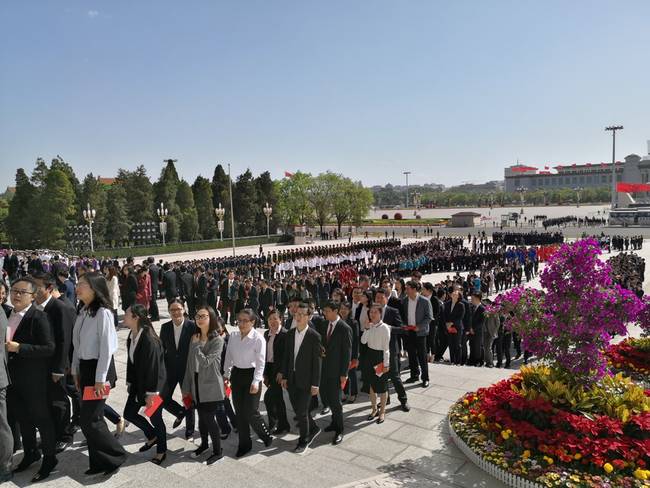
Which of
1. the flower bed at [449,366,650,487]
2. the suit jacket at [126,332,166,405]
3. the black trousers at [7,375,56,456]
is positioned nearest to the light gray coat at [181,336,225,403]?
the suit jacket at [126,332,166,405]

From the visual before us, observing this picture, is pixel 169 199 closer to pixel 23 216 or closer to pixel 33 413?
pixel 23 216

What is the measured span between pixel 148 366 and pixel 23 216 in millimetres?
40557

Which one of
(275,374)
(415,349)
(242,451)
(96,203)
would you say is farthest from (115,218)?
(242,451)

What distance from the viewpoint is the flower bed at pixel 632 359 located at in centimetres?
781

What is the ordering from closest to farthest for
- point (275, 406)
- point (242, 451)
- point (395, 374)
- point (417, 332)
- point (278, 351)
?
point (242, 451)
point (278, 351)
point (275, 406)
point (395, 374)
point (417, 332)

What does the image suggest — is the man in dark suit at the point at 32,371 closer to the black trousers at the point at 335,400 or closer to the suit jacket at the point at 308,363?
the suit jacket at the point at 308,363

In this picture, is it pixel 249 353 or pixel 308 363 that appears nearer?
pixel 249 353

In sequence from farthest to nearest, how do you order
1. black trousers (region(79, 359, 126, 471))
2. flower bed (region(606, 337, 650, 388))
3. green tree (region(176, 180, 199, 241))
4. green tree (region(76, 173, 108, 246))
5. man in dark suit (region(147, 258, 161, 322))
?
green tree (region(176, 180, 199, 241)), green tree (region(76, 173, 108, 246)), man in dark suit (region(147, 258, 161, 322)), flower bed (region(606, 337, 650, 388)), black trousers (region(79, 359, 126, 471))

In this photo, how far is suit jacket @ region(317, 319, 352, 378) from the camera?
5.41 metres

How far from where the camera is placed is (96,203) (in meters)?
40.7

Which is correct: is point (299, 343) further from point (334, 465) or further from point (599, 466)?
point (599, 466)

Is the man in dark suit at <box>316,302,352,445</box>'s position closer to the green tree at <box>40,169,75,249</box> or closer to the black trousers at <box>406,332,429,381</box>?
the black trousers at <box>406,332,429,381</box>

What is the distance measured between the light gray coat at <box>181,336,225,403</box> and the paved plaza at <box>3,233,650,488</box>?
638 millimetres

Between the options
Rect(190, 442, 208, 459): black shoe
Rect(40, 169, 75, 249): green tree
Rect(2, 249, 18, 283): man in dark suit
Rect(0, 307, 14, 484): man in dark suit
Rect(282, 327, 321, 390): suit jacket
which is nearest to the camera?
Rect(0, 307, 14, 484): man in dark suit
